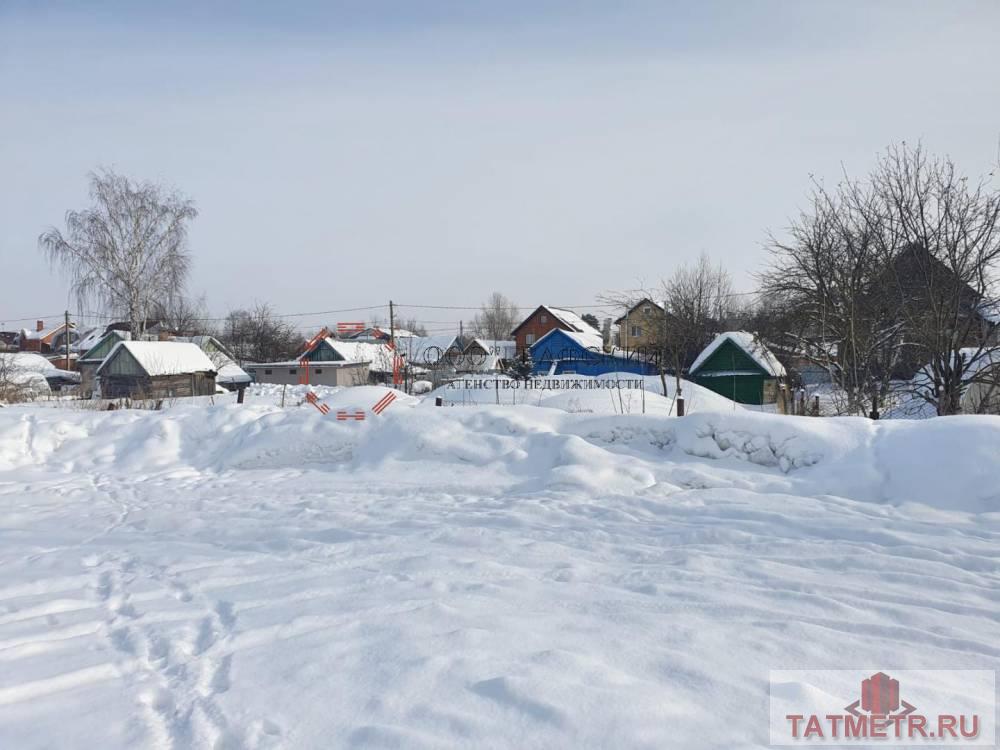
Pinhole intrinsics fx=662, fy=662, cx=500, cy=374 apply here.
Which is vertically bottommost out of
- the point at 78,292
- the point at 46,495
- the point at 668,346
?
the point at 46,495

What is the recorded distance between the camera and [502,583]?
4.71m

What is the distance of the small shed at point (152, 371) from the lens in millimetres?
28688

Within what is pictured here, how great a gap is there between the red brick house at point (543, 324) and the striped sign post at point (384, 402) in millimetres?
44571

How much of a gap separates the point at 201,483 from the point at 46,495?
70.2 inches

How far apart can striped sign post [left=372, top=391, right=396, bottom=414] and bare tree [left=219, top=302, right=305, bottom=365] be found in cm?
4916

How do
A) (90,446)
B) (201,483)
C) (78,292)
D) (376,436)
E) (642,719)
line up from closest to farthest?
(642,719)
(201,483)
(376,436)
(90,446)
(78,292)

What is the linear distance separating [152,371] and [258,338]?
96.6 feet

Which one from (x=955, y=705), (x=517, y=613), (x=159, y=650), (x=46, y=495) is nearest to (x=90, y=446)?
(x=46, y=495)

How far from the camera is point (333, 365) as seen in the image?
4450cm

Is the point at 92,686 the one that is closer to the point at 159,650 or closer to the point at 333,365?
the point at 159,650

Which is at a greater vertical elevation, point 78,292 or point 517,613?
point 78,292

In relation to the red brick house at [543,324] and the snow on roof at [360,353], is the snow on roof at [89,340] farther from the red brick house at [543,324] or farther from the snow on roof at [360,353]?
the red brick house at [543,324]

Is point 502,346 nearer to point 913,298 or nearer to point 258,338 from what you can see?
point 258,338

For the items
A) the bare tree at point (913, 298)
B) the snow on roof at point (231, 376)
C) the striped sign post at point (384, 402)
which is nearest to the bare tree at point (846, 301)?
the bare tree at point (913, 298)
